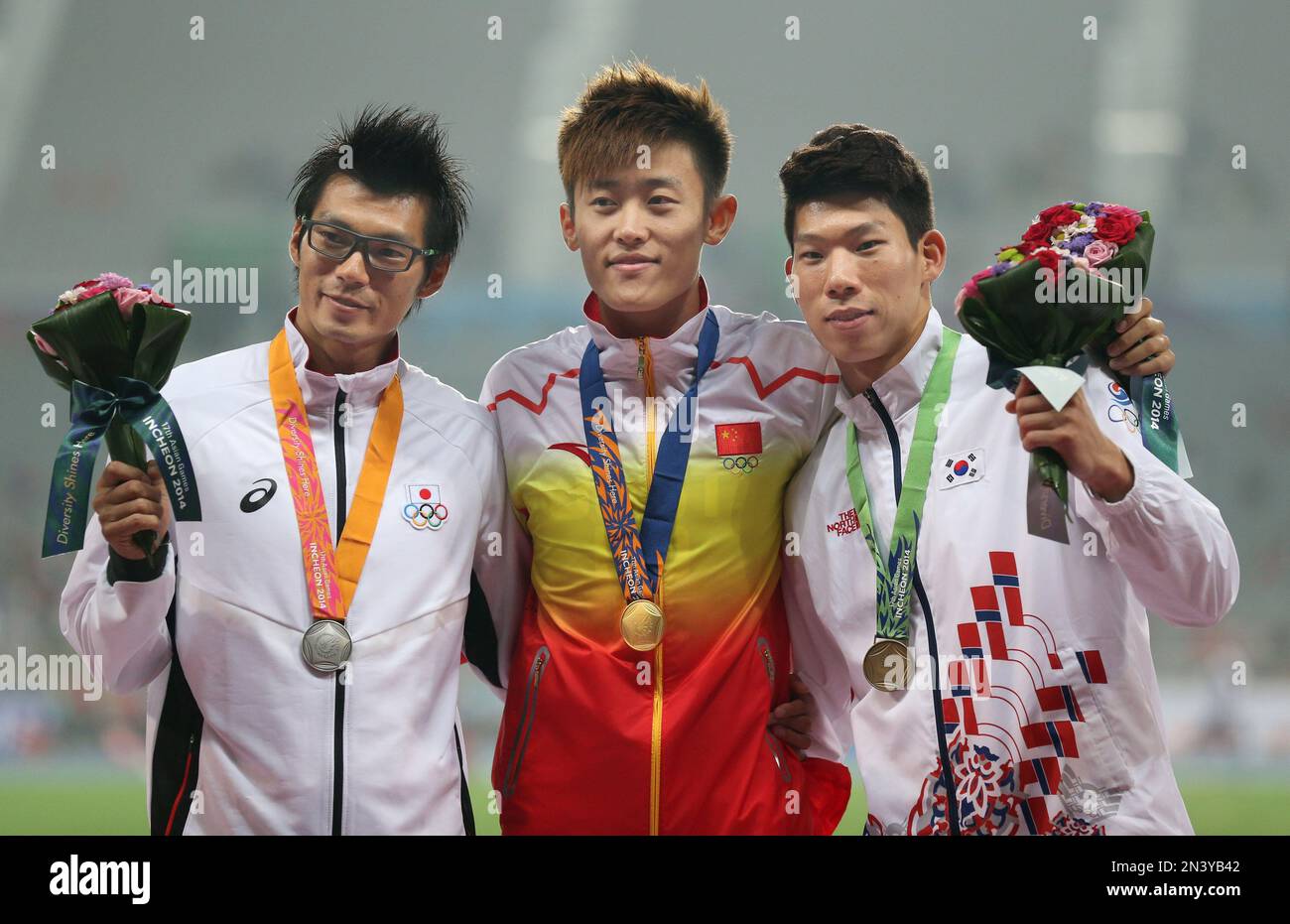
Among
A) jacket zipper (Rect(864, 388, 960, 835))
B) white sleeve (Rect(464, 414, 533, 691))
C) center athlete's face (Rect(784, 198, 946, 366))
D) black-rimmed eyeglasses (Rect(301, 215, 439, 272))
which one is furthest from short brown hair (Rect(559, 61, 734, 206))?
jacket zipper (Rect(864, 388, 960, 835))

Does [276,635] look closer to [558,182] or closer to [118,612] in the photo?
[118,612]

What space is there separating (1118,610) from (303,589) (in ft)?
6.47

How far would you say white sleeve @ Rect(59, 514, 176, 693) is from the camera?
2.80 m

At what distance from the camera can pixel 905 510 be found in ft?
10.0

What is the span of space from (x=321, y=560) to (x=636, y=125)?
1.43 meters

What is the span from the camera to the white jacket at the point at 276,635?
2.88m

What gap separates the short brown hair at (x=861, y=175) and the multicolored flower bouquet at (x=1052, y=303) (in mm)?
470

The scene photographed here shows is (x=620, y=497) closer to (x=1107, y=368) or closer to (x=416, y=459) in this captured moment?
(x=416, y=459)

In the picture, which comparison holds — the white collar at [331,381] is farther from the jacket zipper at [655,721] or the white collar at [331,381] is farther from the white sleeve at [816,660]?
the white sleeve at [816,660]

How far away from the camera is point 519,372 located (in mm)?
3467

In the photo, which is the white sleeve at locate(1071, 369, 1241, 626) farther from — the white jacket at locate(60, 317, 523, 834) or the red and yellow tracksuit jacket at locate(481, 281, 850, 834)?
the white jacket at locate(60, 317, 523, 834)

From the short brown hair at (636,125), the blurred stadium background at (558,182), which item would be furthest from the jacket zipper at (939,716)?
the blurred stadium background at (558,182)

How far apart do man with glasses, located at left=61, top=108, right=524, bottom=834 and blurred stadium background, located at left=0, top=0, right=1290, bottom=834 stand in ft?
8.89
